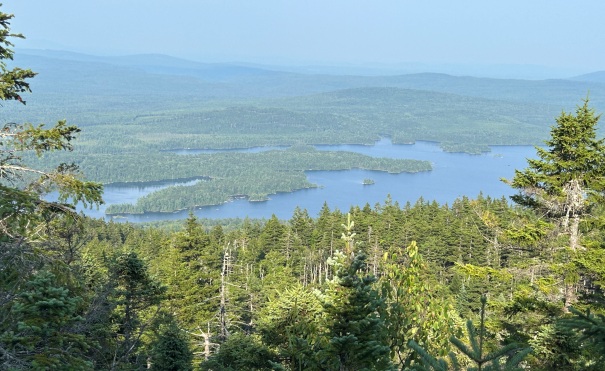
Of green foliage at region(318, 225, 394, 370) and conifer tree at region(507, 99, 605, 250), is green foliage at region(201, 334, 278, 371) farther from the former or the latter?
conifer tree at region(507, 99, 605, 250)

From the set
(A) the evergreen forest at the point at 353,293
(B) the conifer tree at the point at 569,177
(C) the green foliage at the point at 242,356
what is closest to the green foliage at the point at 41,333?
(A) the evergreen forest at the point at 353,293

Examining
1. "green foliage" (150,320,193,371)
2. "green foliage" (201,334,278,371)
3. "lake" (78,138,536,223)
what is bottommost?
"lake" (78,138,536,223)

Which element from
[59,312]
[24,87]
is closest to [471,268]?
[59,312]

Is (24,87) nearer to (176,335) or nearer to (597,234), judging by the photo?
(176,335)

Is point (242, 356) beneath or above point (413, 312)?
beneath

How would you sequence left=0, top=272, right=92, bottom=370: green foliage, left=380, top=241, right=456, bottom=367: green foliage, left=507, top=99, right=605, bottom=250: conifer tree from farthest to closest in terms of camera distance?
left=507, top=99, right=605, bottom=250: conifer tree < left=380, top=241, right=456, bottom=367: green foliage < left=0, top=272, right=92, bottom=370: green foliage

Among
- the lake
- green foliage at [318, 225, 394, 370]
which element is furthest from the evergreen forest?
the lake

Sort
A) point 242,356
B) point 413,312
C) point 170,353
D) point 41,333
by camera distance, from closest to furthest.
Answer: point 41,333
point 413,312
point 242,356
point 170,353

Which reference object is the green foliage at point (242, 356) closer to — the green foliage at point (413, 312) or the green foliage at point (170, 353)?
the green foliage at point (170, 353)

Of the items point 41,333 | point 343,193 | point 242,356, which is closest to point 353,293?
point 41,333

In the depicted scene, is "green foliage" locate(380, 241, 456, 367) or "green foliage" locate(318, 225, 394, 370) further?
"green foliage" locate(380, 241, 456, 367)

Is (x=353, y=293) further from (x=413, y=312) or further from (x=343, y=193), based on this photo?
(x=343, y=193)

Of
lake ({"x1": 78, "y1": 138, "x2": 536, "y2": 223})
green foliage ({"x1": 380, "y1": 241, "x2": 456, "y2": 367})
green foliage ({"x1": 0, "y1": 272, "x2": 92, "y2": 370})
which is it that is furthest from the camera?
lake ({"x1": 78, "y1": 138, "x2": 536, "y2": 223})
